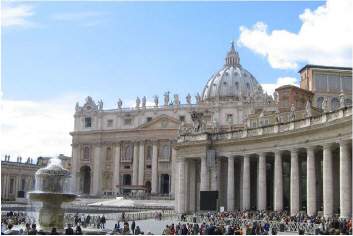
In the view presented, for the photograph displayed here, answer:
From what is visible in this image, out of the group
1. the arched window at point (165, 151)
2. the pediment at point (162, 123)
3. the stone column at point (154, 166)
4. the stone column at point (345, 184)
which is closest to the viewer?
the stone column at point (345, 184)

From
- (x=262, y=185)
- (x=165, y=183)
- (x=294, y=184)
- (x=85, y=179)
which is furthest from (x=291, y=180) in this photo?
(x=85, y=179)

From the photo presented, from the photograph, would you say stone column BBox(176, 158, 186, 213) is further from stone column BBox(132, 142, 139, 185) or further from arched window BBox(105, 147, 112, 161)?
arched window BBox(105, 147, 112, 161)

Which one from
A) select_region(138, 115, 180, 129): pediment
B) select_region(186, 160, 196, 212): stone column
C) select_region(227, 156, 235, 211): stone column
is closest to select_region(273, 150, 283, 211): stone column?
select_region(227, 156, 235, 211): stone column

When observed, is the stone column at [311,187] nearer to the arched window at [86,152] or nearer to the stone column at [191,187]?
the stone column at [191,187]

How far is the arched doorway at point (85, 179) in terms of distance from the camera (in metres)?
154

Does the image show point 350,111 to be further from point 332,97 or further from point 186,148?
point 332,97

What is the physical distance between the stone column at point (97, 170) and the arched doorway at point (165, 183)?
54.1 feet

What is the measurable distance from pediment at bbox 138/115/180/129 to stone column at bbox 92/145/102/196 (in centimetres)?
1416

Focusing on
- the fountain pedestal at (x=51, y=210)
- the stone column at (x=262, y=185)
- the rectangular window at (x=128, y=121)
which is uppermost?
the rectangular window at (x=128, y=121)

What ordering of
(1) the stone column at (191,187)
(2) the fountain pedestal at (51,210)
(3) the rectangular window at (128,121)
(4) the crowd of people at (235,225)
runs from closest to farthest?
(2) the fountain pedestal at (51,210) → (4) the crowd of people at (235,225) → (1) the stone column at (191,187) → (3) the rectangular window at (128,121)

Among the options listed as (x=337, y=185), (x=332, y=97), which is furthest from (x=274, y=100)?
(x=337, y=185)

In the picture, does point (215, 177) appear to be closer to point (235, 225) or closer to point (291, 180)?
point (291, 180)

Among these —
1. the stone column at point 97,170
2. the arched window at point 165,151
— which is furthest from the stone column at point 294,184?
the stone column at point 97,170

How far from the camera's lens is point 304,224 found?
43.2m
